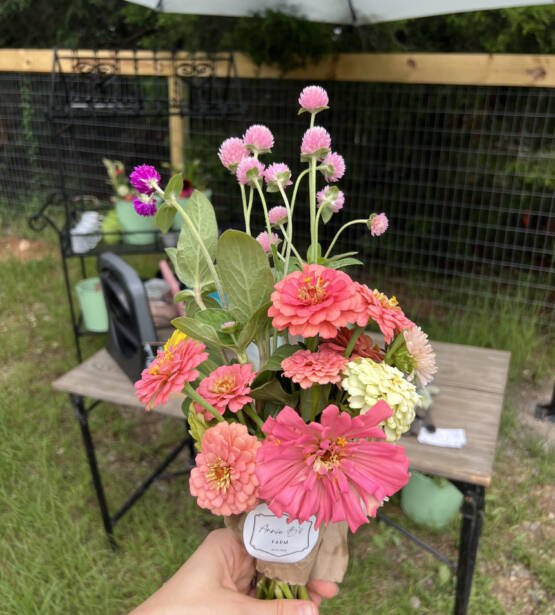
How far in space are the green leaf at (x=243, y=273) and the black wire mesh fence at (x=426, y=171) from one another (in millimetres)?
2511

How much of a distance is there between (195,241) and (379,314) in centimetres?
24

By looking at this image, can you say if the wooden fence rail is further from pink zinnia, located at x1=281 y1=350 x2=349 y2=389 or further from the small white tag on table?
pink zinnia, located at x1=281 y1=350 x2=349 y2=389

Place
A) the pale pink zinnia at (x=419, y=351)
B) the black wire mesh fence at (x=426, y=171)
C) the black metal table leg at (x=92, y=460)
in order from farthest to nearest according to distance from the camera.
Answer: the black wire mesh fence at (x=426, y=171), the black metal table leg at (x=92, y=460), the pale pink zinnia at (x=419, y=351)

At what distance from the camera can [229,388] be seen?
565mm

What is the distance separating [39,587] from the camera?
1684mm

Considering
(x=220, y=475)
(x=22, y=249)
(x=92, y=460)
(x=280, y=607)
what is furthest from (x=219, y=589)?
(x=22, y=249)

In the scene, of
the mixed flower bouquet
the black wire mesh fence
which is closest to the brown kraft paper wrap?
the mixed flower bouquet

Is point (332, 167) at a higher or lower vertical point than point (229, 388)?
higher

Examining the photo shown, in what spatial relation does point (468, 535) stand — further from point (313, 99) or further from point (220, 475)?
point (313, 99)

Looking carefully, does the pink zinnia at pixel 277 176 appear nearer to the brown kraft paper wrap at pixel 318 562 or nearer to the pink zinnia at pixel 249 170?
the pink zinnia at pixel 249 170

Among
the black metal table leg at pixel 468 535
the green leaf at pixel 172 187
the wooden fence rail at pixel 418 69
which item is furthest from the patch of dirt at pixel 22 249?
the green leaf at pixel 172 187

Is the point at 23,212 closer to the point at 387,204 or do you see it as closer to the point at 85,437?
the point at 387,204

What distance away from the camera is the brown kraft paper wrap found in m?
0.73

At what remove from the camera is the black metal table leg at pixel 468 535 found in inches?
51.1
